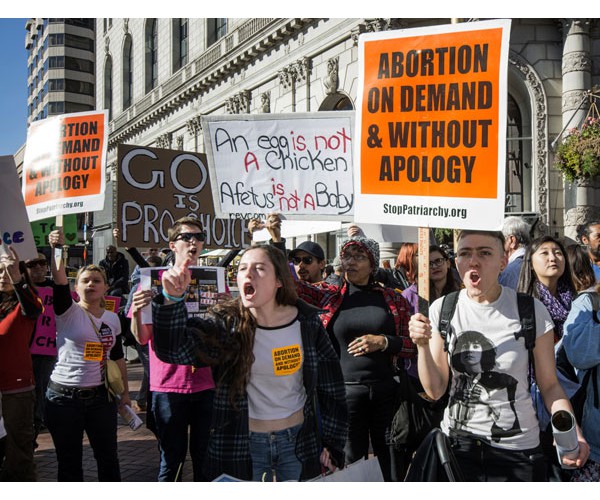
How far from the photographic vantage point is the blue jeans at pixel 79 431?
402 centimetres

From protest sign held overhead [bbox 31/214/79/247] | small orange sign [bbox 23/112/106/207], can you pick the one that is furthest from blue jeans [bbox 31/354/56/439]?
protest sign held overhead [bbox 31/214/79/247]

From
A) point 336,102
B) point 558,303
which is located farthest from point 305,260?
point 336,102

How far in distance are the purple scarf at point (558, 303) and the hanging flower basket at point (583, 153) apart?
28.8 feet

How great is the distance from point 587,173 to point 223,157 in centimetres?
902

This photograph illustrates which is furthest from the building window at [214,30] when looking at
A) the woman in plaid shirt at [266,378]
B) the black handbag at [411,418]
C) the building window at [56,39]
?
the building window at [56,39]

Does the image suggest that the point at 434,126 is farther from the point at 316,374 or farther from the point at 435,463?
the point at 435,463

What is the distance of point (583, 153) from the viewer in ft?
40.1

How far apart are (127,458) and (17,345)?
1.99 m

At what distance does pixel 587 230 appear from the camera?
191 inches

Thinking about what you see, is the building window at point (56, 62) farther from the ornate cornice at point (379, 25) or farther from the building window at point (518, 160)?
the building window at point (518, 160)

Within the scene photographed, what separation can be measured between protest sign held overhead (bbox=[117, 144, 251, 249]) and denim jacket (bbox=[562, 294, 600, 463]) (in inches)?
137

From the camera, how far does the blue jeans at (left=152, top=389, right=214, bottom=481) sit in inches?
152

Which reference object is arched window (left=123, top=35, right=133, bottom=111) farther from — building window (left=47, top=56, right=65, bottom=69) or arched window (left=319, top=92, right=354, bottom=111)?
building window (left=47, top=56, right=65, bottom=69)

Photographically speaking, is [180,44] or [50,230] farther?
[180,44]
